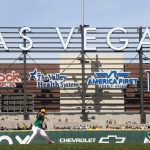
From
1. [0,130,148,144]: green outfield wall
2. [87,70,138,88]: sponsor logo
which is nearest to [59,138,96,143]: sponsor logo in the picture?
[0,130,148,144]: green outfield wall

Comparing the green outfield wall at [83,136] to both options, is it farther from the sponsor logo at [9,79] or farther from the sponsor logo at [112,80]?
the sponsor logo at [9,79]

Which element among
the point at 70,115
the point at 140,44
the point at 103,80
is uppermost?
the point at 140,44

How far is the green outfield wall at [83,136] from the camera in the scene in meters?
27.8

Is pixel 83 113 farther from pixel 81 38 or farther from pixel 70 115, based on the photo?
pixel 81 38

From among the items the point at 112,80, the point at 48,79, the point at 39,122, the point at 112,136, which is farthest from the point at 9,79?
the point at 39,122

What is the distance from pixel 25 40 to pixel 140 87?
13113 mm

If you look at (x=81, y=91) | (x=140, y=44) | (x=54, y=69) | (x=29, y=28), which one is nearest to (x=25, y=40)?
(x=29, y=28)

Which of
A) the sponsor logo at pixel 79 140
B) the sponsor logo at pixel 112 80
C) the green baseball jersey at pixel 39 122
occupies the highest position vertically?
the sponsor logo at pixel 112 80

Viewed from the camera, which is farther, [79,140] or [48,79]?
[48,79]

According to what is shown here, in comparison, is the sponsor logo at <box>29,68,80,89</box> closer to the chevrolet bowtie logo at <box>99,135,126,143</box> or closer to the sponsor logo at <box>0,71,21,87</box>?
the sponsor logo at <box>0,71,21,87</box>

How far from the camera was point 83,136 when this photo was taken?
Answer: 92.0 feet

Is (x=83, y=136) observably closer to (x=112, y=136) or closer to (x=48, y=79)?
(x=112, y=136)

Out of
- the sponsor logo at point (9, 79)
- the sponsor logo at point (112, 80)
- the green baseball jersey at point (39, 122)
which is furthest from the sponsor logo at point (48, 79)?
the green baseball jersey at point (39, 122)

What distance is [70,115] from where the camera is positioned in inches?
2007
